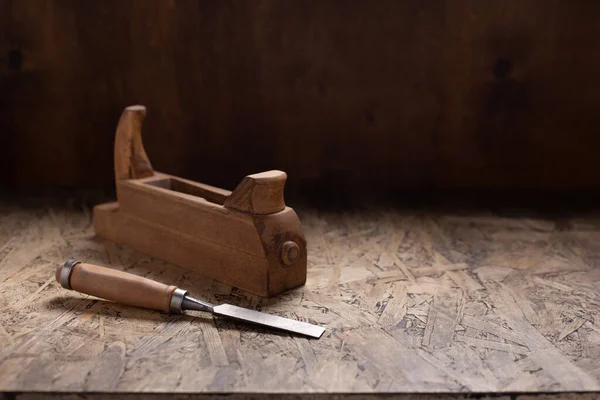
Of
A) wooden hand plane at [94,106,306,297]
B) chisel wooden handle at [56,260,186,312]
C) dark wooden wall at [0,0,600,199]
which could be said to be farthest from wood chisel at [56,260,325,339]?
dark wooden wall at [0,0,600,199]

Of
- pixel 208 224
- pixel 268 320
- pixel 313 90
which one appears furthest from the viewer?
pixel 313 90

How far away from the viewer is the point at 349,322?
48.2 inches

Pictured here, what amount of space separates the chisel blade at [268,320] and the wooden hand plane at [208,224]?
0.13 metres

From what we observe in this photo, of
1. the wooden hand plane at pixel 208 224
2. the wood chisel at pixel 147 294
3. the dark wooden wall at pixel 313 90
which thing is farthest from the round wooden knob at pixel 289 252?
the dark wooden wall at pixel 313 90

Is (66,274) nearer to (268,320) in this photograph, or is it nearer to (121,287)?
(121,287)

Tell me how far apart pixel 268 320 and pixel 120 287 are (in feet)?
Answer: 1.02

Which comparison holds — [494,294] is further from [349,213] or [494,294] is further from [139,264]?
[139,264]

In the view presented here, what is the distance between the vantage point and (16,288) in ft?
4.43

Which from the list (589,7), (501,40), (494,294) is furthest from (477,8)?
(494,294)

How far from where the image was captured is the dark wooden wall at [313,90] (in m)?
1.96

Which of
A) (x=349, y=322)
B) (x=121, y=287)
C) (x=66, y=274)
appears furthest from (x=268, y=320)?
(x=66, y=274)

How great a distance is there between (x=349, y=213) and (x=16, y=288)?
98 cm

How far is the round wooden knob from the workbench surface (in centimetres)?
8

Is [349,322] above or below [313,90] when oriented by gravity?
below
